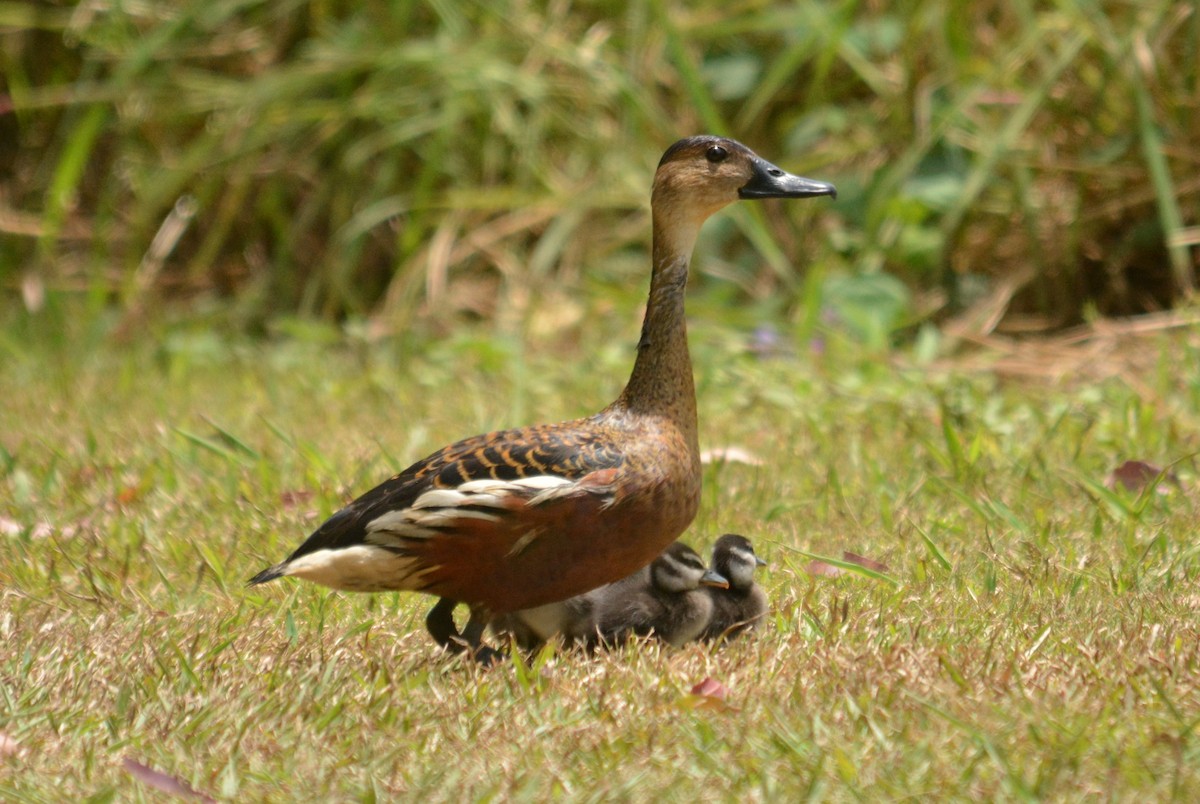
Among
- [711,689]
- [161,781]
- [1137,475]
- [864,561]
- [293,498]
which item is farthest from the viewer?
[293,498]

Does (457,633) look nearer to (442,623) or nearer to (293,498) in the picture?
(442,623)

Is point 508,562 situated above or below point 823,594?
above

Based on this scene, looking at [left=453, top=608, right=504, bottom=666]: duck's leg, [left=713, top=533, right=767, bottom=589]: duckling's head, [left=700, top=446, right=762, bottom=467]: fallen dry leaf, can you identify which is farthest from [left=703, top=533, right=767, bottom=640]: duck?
[left=700, top=446, right=762, bottom=467]: fallen dry leaf

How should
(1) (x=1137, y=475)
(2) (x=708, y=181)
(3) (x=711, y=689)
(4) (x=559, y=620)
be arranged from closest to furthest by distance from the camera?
(3) (x=711, y=689) → (4) (x=559, y=620) → (2) (x=708, y=181) → (1) (x=1137, y=475)

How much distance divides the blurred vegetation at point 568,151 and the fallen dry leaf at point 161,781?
156 inches

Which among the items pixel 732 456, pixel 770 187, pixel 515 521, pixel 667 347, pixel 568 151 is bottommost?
pixel 732 456

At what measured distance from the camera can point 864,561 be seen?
3.97 meters

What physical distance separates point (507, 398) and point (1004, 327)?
2.11 m

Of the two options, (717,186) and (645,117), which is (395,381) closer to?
(645,117)

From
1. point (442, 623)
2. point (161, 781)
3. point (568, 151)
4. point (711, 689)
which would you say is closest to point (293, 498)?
point (442, 623)

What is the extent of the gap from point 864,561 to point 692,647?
67 centimetres

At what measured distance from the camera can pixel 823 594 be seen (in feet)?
12.6

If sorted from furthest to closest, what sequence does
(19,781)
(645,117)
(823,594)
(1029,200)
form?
(645,117)
(1029,200)
(823,594)
(19,781)

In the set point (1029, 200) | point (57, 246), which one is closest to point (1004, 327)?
point (1029, 200)
